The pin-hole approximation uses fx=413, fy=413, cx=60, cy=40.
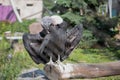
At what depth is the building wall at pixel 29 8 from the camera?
23.1m

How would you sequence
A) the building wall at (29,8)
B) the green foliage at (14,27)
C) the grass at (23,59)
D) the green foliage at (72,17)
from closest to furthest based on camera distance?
the grass at (23,59)
the green foliage at (72,17)
the green foliage at (14,27)
the building wall at (29,8)

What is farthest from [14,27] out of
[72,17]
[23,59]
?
[23,59]

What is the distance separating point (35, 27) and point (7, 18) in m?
10.9

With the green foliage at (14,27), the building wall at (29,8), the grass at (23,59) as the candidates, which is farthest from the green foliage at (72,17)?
the building wall at (29,8)

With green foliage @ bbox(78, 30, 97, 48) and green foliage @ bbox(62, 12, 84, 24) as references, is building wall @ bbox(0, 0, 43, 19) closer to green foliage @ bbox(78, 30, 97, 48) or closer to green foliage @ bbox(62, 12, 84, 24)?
green foliage @ bbox(62, 12, 84, 24)

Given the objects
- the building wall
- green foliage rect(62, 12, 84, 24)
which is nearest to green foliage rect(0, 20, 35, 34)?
green foliage rect(62, 12, 84, 24)

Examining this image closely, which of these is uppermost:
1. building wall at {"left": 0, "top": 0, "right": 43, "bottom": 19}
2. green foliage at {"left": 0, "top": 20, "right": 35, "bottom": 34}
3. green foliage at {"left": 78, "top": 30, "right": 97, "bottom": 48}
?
green foliage at {"left": 78, "top": 30, "right": 97, "bottom": 48}

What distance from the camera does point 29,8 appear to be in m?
23.4

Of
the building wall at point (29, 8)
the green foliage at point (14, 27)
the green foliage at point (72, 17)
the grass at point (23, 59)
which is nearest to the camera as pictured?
the grass at point (23, 59)

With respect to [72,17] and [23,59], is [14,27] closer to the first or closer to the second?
[72,17]

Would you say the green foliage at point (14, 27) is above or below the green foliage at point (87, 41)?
below

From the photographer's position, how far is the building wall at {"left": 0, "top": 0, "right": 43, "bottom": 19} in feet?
75.7

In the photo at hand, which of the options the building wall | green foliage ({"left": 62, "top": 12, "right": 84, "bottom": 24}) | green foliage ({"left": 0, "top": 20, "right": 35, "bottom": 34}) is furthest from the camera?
the building wall

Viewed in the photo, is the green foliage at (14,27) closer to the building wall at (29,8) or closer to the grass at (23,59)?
the grass at (23,59)
